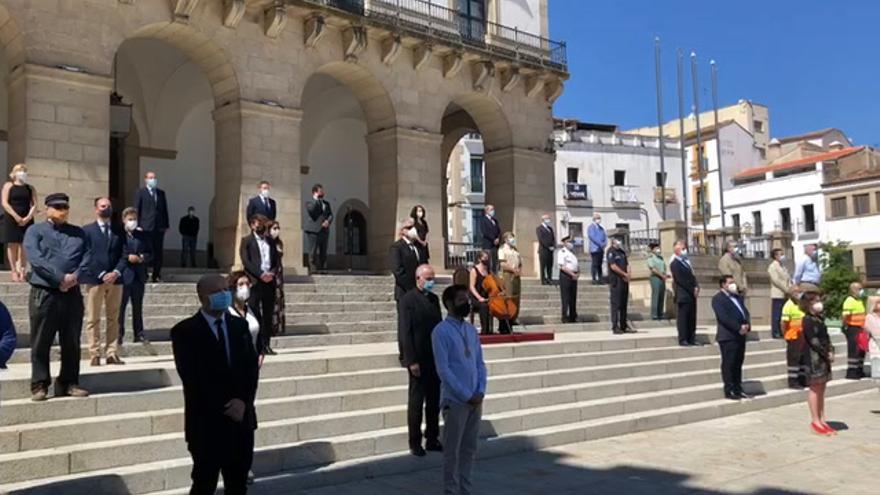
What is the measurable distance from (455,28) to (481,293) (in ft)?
37.7

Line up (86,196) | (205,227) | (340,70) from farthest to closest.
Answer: (205,227) < (340,70) < (86,196)

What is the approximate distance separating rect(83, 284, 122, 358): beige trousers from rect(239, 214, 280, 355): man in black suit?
62.4 inches

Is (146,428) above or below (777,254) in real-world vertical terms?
below

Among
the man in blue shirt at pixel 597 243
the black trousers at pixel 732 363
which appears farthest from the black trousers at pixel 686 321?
the man in blue shirt at pixel 597 243

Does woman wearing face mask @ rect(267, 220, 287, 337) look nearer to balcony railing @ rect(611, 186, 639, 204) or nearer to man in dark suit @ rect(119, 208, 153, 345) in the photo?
man in dark suit @ rect(119, 208, 153, 345)

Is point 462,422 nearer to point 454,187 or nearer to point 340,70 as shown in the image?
point 340,70

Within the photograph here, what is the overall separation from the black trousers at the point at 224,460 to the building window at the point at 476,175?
4802 cm

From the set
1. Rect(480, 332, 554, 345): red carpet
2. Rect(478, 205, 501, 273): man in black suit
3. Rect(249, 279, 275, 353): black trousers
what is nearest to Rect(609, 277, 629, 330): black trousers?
Rect(480, 332, 554, 345): red carpet

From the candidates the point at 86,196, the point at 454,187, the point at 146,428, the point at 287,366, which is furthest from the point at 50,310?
the point at 454,187

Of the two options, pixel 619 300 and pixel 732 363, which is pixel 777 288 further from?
pixel 732 363

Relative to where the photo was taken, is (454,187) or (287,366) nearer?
(287,366)

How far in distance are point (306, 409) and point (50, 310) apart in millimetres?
2672

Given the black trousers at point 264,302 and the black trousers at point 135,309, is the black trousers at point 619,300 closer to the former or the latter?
the black trousers at point 264,302

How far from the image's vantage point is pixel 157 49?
64.6 feet
